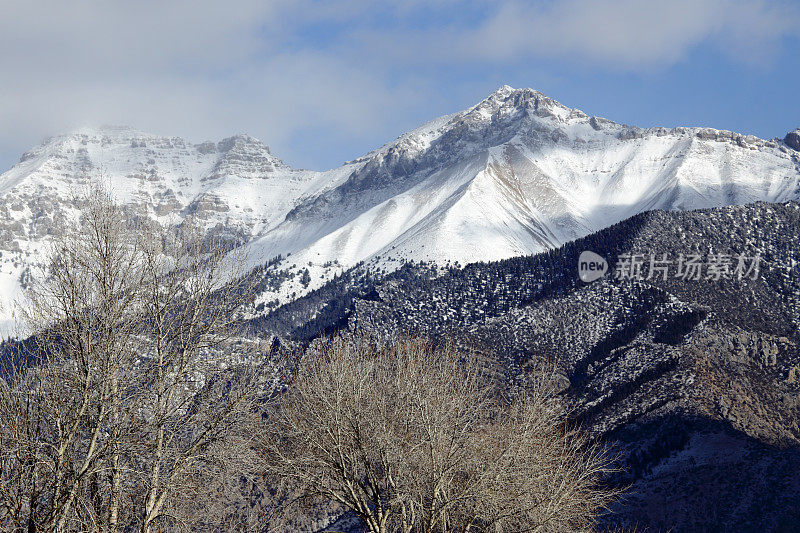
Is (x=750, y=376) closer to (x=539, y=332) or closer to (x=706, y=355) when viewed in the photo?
(x=706, y=355)

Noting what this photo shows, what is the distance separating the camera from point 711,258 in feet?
446

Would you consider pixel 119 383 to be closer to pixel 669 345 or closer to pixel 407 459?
pixel 407 459

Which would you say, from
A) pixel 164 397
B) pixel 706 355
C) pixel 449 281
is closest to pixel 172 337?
pixel 164 397

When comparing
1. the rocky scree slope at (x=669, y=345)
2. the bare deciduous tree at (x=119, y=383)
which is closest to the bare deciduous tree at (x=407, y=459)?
the bare deciduous tree at (x=119, y=383)

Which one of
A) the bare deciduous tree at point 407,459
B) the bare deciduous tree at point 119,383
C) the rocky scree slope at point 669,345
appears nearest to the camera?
the bare deciduous tree at point 119,383

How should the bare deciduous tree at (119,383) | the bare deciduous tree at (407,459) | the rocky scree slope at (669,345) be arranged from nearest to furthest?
1. the bare deciduous tree at (119,383)
2. the bare deciduous tree at (407,459)
3. the rocky scree slope at (669,345)

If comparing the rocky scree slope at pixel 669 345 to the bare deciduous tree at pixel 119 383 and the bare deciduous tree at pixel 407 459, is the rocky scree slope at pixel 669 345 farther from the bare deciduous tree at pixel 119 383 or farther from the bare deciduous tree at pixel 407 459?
the bare deciduous tree at pixel 119 383

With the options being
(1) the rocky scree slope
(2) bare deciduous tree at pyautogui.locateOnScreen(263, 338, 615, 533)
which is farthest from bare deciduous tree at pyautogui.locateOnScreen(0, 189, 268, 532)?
(1) the rocky scree slope

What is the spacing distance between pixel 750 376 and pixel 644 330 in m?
19.4

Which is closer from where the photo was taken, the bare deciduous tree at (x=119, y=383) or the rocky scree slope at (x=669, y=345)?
the bare deciduous tree at (x=119, y=383)

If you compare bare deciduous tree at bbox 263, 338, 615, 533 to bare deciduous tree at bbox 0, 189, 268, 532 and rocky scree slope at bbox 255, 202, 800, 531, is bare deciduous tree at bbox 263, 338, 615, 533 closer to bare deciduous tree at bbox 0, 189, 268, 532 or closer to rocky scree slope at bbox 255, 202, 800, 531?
bare deciduous tree at bbox 0, 189, 268, 532

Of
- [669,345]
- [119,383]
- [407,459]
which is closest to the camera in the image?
[119,383]

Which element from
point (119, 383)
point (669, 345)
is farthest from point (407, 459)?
point (669, 345)

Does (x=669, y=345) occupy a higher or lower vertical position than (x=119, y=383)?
lower
